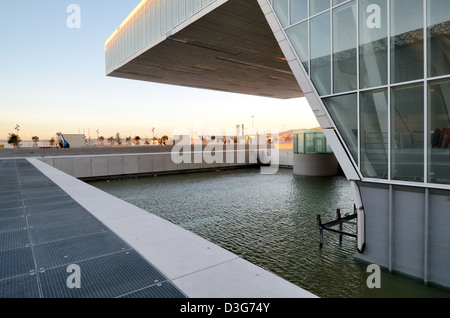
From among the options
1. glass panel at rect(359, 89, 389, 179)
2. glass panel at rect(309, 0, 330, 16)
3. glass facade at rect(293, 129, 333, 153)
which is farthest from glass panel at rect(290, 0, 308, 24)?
glass facade at rect(293, 129, 333, 153)

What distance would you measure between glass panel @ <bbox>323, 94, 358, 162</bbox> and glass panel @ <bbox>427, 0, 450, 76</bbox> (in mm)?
2153

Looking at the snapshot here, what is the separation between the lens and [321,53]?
9.50 m

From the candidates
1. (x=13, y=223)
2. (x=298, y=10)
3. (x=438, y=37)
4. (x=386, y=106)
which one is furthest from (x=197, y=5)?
(x=13, y=223)

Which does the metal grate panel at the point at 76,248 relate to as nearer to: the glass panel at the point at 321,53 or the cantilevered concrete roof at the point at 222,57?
the glass panel at the point at 321,53

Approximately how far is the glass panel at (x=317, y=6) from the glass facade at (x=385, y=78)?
1 centimetres

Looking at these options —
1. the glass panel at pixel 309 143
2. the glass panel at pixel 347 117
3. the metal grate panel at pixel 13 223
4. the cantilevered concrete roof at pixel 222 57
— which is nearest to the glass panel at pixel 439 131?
the glass panel at pixel 347 117

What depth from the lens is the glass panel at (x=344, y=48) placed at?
865 cm

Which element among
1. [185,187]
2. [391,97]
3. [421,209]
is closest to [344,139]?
[391,97]

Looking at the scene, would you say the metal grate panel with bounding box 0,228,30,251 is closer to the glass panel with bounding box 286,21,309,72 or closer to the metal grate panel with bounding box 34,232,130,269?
the metal grate panel with bounding box 34,232,130,269

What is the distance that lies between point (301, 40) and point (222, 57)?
14.2 metres

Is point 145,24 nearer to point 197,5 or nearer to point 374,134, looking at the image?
point 197,5

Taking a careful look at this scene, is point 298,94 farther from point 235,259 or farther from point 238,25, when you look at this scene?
point 235,259
